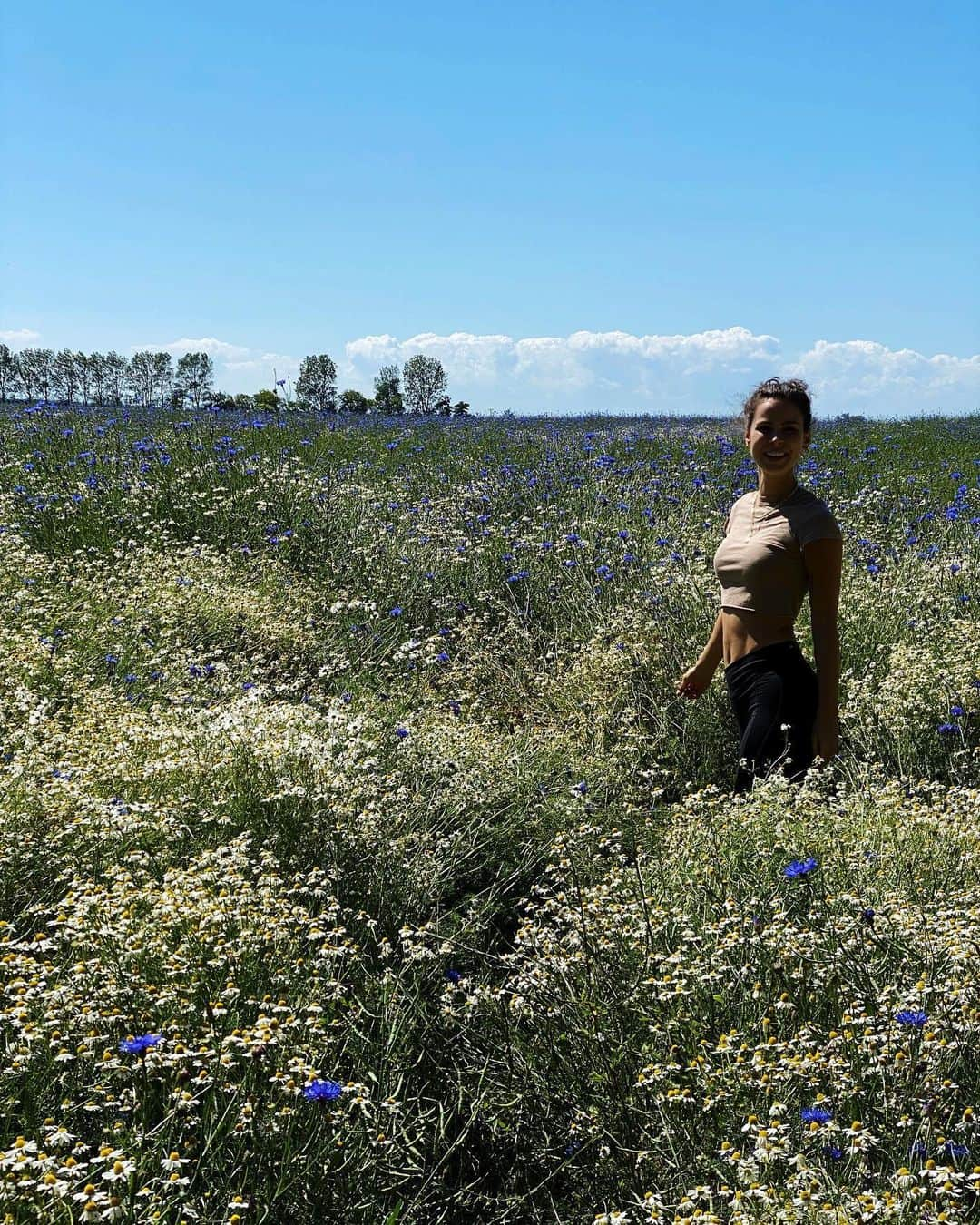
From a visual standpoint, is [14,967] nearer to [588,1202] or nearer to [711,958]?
[588,1202]

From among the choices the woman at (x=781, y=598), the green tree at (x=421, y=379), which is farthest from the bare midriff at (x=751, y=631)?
the green tree at (x=421, y=379)

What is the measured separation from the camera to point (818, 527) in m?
3.32

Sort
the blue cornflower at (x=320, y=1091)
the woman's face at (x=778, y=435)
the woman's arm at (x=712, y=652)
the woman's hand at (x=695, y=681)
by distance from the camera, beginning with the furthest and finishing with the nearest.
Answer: the woman's hand at (x=695, y=681) < the woman's arm at (x=712, y=652) < the woman's face at (x=778, y=435) < the blue cornflower at (x=320, y=1091)

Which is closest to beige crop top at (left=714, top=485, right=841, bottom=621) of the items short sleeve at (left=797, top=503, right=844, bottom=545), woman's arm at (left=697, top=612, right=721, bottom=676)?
short sleeve at (left=797, top=503, right=844, bottom=545)

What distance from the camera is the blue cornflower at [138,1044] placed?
1.80 metres

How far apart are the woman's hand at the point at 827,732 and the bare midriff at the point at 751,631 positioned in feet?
0.92

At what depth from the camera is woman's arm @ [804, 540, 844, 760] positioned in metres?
3.32

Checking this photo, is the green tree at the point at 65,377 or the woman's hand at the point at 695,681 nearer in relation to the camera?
the woman's hand at the point at 695,681

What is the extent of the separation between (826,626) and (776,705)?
310 millimetres

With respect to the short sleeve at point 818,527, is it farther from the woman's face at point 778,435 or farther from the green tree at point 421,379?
the green tree at point 421,379

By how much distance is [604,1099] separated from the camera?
2174 mm

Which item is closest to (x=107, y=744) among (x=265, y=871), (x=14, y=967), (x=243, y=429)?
(x=265, y=871)

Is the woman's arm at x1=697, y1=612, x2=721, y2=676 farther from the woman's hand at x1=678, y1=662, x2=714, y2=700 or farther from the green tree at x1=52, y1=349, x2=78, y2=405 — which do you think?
the green tree at x1=52, y1=349, x2=78, y2=405

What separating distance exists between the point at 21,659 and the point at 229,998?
2.90m
